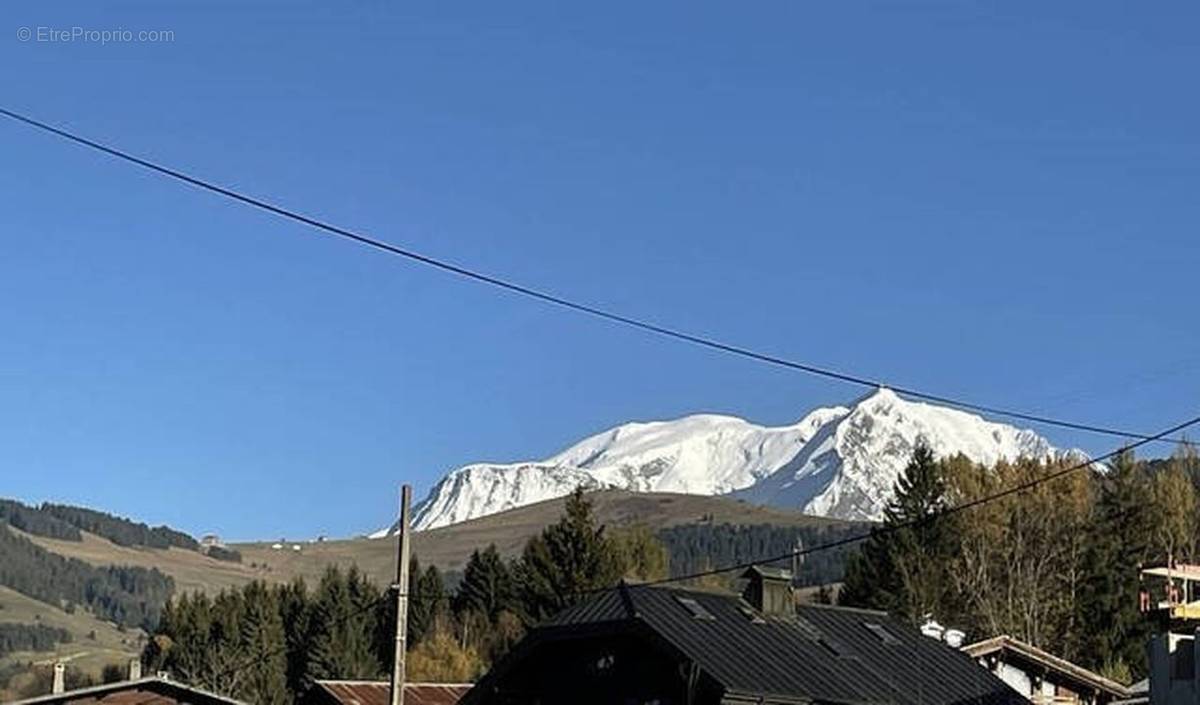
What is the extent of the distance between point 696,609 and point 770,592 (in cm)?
367

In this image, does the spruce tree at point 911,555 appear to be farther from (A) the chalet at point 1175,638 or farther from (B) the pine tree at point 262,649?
(A) the chalet at point 1175,638

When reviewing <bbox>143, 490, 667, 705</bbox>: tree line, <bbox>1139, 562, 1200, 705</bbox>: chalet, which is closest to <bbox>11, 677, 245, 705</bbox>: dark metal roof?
<bbox>1139, 562, 1200, 705</bbox>: chalet

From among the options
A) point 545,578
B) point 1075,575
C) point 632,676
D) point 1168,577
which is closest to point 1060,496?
point 1075,575

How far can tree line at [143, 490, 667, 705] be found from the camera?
10569cm

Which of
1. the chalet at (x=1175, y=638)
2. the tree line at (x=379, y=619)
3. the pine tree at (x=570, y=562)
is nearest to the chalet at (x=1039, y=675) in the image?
the chalet at (x=1175, y=638)

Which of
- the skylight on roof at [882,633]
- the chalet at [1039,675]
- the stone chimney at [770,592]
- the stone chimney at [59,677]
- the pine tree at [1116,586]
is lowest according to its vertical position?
the stone chimney at [59,677]

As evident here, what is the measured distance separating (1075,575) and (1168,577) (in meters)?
61.7

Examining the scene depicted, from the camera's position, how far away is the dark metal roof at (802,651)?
49688 millimetres

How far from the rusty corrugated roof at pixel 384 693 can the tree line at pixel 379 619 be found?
33594 millimetres

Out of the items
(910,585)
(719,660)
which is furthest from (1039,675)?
(910,585)

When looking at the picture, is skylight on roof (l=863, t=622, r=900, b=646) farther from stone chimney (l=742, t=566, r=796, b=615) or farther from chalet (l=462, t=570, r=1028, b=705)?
stone chimney (l=742, t=566, r=796, b=615)

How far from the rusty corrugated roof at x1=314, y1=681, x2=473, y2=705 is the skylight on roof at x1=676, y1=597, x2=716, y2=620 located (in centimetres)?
1483

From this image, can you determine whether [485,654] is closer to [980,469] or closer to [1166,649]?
[980,469]

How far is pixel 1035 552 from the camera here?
96625 millimetres
